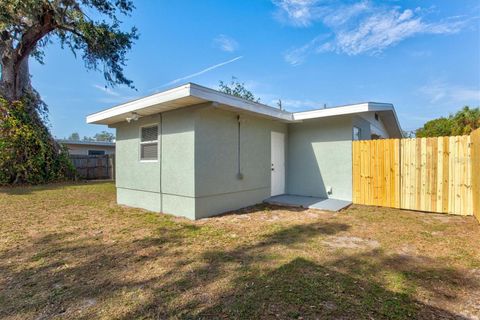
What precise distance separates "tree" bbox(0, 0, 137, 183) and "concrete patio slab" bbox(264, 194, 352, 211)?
10.6 metres

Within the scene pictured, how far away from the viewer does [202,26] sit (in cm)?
1085

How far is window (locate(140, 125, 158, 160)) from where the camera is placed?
249 inches

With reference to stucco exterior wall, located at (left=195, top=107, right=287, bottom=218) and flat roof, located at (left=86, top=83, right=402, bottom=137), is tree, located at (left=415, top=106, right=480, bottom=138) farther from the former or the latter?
stucco exterior wall, located at (left=195, top=107, right=287, bottom=218)

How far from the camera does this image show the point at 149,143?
6480mm

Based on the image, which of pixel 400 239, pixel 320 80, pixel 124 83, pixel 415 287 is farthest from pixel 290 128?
pixel 124 83

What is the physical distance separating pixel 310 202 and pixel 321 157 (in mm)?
1633

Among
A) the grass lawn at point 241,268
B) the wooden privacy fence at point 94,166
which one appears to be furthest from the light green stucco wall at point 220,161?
the wooden privacy fence at point 94,166

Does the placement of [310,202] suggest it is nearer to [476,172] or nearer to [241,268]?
[476,172]

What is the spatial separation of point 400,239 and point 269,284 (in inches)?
111

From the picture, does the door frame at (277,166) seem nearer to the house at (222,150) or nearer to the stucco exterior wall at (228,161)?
the house at (222,150)

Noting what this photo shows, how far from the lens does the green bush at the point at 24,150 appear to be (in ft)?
37.7

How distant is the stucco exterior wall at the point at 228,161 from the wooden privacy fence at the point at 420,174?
2.75 m

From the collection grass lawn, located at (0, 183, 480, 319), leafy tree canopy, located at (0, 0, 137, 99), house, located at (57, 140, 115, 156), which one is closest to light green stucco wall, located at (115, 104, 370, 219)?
grass lawn, located at (0, 183, 480, 319)

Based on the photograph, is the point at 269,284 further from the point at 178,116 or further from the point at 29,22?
the point at 29,22
